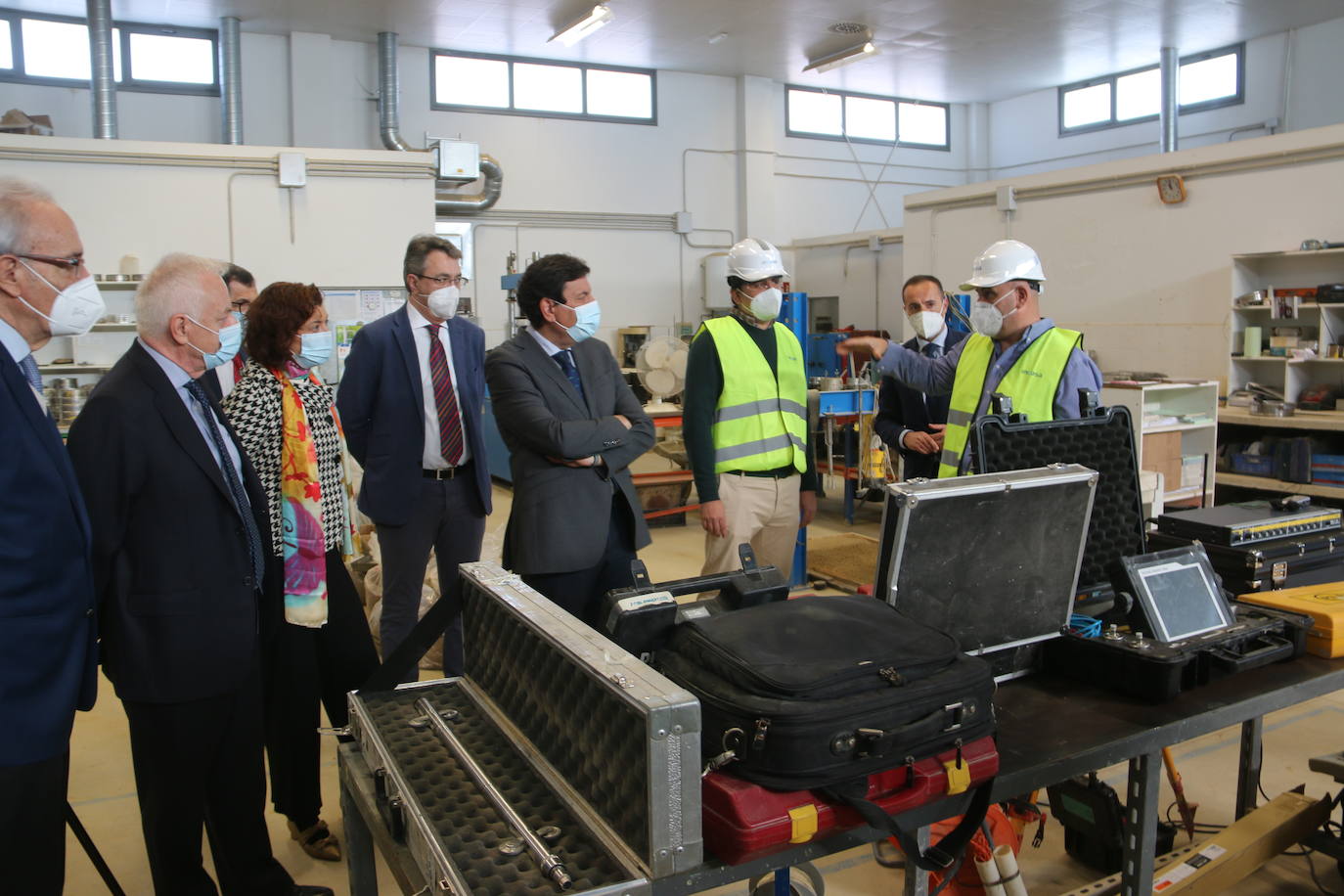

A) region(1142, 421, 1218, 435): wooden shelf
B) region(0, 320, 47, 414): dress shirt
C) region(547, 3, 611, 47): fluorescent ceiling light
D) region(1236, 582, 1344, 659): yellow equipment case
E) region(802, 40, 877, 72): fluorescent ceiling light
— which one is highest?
region(802, 40, 877, 72): fluorescent ceiling light

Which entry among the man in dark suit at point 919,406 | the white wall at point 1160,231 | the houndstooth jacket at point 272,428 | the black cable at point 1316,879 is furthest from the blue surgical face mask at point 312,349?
the white wall at point 1160,231

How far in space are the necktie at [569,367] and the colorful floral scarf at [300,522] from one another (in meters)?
0.68

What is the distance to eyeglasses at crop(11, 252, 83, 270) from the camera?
5.26 feet

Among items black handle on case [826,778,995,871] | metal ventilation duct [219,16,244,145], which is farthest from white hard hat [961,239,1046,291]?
metal ventilation duct [219,16,244,145]

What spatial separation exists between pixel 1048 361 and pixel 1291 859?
1494mm

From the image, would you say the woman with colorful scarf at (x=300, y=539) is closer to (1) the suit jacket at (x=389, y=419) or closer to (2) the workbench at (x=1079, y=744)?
(1) the suit jacket at (x=389, y=419)

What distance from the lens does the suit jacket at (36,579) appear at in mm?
1466

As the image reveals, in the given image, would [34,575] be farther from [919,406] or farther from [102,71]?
[102,71]

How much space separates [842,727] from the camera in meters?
1.17

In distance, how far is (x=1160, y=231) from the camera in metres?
7.35

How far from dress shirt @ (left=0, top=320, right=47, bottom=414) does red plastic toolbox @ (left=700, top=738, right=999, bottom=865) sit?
3.99 ft

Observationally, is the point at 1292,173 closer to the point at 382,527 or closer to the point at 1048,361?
the point at 1048,361

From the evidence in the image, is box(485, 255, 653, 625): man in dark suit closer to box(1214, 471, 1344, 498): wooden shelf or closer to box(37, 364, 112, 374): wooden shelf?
box(1214, 471, 1344, 498): wooden shelf

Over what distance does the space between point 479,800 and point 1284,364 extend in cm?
700
